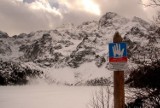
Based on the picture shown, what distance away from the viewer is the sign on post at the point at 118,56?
573 centimetres

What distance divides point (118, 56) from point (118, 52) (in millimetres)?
70

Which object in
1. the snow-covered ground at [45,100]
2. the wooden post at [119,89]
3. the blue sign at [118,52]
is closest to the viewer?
the blue sign at [118,52]

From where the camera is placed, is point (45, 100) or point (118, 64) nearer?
point (118, 64)

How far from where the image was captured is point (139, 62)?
8391 millimetres

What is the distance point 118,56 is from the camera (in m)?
5.78

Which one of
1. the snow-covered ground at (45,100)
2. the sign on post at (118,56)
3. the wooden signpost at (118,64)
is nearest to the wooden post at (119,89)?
the wooden signpost at (118,64)

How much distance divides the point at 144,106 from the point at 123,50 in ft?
11.6

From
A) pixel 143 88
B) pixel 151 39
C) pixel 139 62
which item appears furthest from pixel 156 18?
pixel 143 88

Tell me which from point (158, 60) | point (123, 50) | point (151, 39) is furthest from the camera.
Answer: point (151, 39)

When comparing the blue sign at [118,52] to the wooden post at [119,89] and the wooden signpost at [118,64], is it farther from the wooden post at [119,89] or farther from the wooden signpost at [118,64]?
the wooden post at [119,89]

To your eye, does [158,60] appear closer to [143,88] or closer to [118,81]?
[143,88]

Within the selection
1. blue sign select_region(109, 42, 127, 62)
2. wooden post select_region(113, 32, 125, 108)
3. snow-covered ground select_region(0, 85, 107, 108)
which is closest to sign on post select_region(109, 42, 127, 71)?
blue sign select_region(109, 42, 127, 62)

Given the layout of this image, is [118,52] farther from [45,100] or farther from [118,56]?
[45,100]

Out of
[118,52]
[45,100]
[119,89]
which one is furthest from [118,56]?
[45,100]
